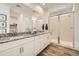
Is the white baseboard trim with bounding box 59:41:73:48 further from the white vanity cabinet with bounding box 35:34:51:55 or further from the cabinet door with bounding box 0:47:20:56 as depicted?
the cabinet door with bounding box 0:47:20:56

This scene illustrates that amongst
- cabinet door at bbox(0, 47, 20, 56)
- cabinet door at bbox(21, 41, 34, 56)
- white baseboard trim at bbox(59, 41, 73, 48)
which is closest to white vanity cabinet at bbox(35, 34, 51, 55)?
cabinet door at bbox(21, 41, 34, 56)

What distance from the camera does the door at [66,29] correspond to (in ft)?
5.30

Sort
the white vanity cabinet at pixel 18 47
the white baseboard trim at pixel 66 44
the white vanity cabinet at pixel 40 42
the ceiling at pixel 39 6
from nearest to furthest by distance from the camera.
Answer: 1. the white vanity cabinet at pixel 18 47
2. the ceiling at pixel 39 6
3. the white baseboard trim at pixel 66 44
4. the white vanity cabinet at pixel 40 42

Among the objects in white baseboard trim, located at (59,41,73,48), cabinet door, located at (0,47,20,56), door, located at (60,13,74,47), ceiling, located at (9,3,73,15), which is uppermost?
ceiling, located at (9,3,73,15)

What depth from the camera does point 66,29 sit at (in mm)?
1630

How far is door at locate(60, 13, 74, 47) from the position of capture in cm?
162

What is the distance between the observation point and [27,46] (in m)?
1.65

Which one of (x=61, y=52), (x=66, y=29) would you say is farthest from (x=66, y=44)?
(x=66, y=29)

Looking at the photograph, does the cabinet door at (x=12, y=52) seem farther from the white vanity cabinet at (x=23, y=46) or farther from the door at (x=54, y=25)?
the door at (x=54, y=25)

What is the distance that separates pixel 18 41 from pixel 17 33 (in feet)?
0.67

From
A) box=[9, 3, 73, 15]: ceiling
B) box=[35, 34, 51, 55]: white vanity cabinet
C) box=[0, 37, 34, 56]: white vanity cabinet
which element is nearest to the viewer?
box=[0, 37, 34, 56]: white vanity cabinet

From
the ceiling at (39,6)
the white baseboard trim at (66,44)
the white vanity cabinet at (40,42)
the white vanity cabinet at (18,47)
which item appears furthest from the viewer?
the white vanity cabinet at (40,42)

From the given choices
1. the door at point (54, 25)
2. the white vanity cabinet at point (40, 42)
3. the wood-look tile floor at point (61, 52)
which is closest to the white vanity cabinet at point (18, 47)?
the white vanity cabinet at point (40, 42)

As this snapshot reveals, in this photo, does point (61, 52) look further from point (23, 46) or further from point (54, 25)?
point (23, 46)
